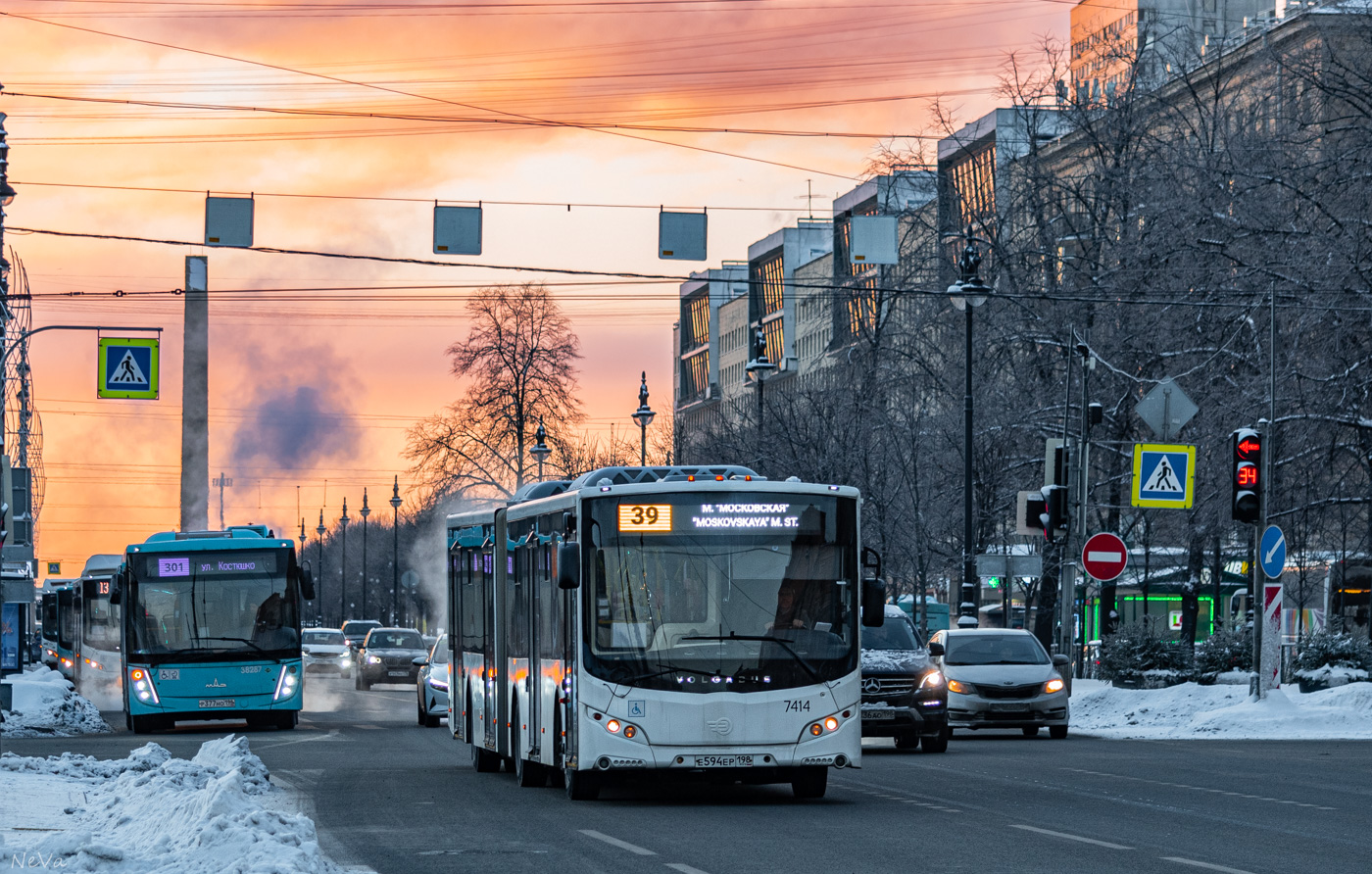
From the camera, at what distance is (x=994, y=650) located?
31.6 metres

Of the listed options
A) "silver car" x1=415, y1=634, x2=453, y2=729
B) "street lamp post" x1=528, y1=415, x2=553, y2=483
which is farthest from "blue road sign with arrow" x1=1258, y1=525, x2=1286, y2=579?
"street lamp post" x1=528, y1=415, x2=553, y2=483

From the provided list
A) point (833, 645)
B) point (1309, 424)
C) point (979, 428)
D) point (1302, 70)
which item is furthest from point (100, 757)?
point (979, 428)

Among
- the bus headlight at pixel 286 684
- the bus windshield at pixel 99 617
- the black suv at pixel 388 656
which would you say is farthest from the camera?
the black suv at pixel 388 656

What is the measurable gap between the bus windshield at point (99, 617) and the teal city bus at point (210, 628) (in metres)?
12.8

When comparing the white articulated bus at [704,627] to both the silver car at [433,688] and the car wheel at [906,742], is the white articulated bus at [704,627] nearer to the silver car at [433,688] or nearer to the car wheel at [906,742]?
the car wheel at [906,742]

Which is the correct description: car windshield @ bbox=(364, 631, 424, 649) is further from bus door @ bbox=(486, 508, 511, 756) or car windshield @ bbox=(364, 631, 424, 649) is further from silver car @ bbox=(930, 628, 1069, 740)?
bus door @ bbox=(486, 508, 511, 756)

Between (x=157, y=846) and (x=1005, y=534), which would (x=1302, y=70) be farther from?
(x=157, y=846)

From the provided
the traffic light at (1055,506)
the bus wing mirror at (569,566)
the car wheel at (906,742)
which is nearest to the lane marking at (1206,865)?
the bus wing mirror at (569,566)

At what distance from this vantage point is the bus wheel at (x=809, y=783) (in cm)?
1919

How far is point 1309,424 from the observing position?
3572 cm

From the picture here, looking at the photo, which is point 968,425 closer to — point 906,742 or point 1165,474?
point 1165,474

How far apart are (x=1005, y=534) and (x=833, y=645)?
34.4m

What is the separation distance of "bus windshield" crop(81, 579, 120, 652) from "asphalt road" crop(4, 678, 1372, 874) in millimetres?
19553

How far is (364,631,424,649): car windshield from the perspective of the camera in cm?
5934
